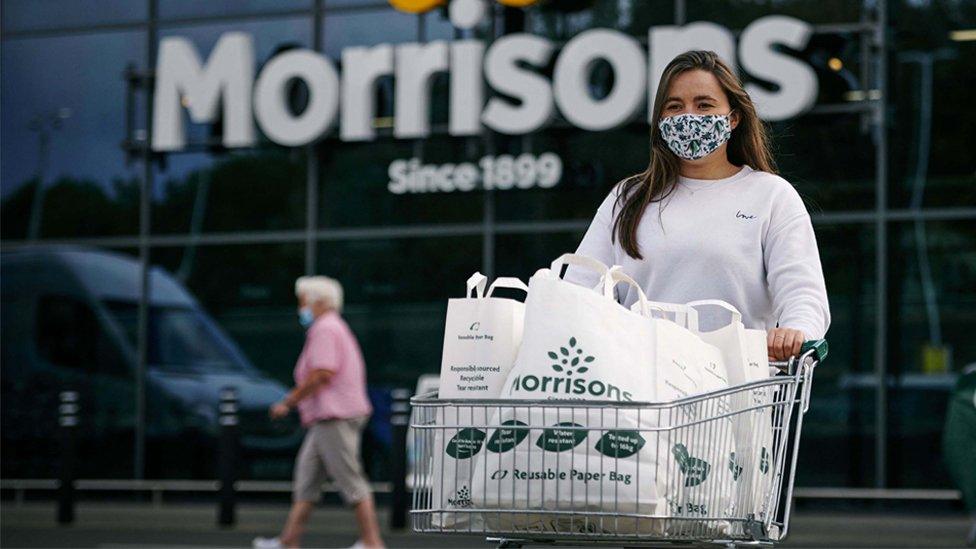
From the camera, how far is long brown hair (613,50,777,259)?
395 cm

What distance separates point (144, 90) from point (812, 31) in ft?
23.7

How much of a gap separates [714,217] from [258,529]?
1090cm

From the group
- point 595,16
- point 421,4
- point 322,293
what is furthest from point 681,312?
point 421,4

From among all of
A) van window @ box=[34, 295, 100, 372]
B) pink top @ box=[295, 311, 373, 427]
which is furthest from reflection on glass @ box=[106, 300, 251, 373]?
pink top @ box=[295, 311, 373, 427]

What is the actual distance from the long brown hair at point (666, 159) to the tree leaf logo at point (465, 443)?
0.82 m

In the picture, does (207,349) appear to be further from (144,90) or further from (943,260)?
(943,260)

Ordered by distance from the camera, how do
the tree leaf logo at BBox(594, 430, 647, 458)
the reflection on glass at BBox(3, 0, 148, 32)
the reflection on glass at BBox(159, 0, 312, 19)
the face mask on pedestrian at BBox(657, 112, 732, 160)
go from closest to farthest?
the tree leaf logo at BBox(594, 430, 647, 458), the face mask on pedestrian at BBox(657, 112, 732, 160), the reflection on glass at BBox(159, 0, 312, 19), the reflection on glass at BBox(3, 0, 148, 32)

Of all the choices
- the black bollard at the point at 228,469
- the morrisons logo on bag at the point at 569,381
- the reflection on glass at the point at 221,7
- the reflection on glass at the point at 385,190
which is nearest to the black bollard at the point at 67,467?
the black bollard at the point at 228,469

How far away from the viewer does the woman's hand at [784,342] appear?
362 cm

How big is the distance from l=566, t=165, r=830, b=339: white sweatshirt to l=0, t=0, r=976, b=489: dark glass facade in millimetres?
10488

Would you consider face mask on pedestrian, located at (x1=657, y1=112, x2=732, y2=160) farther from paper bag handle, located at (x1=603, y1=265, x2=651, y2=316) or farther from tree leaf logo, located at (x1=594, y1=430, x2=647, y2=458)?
tree leaf logo, located at (x1=594, y1=430, x2=647, y2=458)

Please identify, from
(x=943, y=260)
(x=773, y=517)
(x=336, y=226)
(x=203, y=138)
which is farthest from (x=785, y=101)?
(x=773, y=517)

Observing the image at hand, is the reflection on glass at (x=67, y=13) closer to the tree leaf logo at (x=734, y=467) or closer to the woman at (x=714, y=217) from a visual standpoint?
the woman at (x=714, y=217)

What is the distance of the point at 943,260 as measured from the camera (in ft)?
49.6
